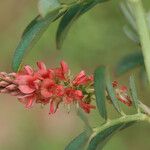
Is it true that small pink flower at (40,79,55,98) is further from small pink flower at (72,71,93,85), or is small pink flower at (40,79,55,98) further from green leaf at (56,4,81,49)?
green leaf at (56,4,81,49)

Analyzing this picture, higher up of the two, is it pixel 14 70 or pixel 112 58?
pixel 112 58

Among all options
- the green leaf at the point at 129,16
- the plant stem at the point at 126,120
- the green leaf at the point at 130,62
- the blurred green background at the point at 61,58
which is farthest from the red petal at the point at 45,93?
the blurred green background at the point at 61,58

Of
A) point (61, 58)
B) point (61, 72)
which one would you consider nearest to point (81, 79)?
point (61, 72)

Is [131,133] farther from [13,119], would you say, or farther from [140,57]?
[140,57]

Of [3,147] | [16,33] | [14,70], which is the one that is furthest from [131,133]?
[14,70]

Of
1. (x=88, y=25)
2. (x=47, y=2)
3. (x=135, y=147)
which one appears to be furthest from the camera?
(x=88, y=25)

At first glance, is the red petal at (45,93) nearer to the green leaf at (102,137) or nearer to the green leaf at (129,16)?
the green leaf at (102,137)

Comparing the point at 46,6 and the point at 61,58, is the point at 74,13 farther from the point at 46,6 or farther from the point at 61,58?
the point at 61,58
